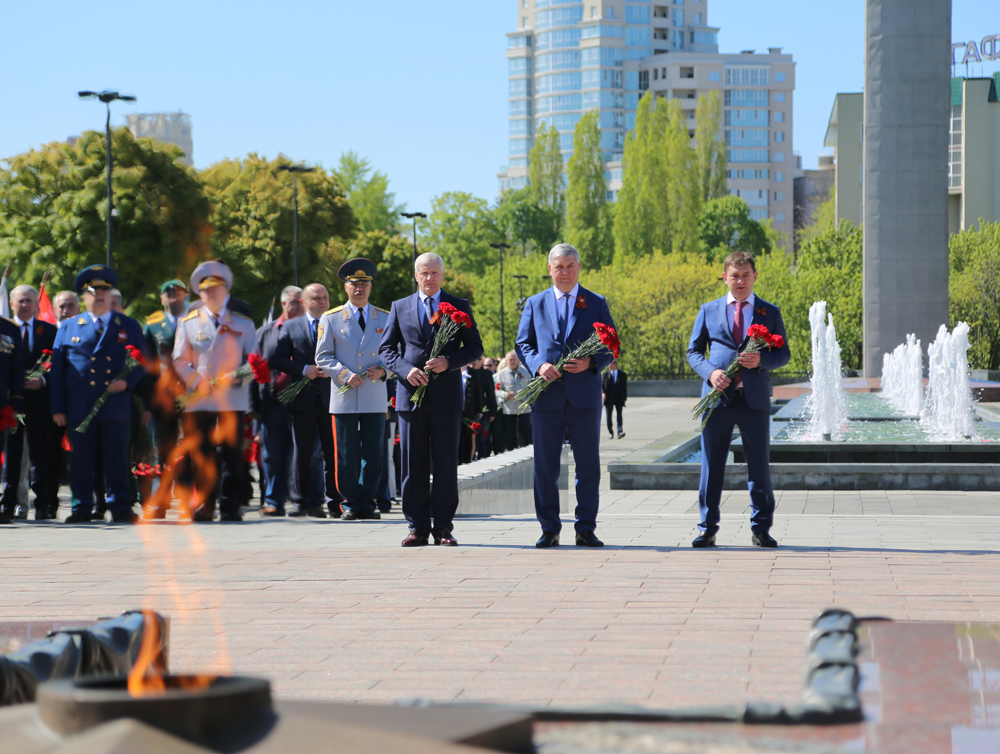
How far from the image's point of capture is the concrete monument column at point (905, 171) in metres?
38.9

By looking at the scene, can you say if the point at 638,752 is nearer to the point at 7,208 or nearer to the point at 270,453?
the point at 270,453

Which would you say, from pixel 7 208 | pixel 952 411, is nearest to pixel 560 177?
pixel 7 208

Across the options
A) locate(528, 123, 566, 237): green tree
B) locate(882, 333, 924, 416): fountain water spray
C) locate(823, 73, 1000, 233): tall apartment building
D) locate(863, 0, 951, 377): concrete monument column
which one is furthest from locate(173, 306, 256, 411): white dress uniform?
locate(528, 123, 566, 237): green tree

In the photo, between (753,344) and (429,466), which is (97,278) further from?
(753,344)

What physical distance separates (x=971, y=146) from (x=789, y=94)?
70921 mm

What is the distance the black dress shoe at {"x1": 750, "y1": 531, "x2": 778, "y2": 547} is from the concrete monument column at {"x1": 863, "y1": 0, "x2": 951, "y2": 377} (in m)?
34.1

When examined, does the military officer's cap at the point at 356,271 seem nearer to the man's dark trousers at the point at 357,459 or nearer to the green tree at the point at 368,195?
the man's dark trousers at the point at 357,459

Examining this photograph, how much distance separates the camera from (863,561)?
7359mm

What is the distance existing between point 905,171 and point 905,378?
896cm

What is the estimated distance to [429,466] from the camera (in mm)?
8906

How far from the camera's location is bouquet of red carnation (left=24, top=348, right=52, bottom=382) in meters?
11.5

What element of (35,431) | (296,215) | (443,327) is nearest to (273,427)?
(35,431)

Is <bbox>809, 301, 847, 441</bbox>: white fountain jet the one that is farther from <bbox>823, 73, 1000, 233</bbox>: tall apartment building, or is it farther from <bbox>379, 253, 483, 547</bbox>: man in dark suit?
<bbox>823, 73, 1000, 233</bbox>: tall apartment building

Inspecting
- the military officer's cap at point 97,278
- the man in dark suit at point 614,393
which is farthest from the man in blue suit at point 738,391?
the man in dark suit at point 614,393
